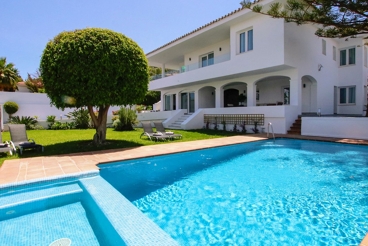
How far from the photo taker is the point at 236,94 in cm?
2448

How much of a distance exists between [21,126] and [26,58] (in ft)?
142

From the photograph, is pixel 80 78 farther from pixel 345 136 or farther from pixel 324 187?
pixel 345 136

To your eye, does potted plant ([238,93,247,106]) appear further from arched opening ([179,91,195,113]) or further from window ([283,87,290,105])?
arched opening ([179,91,195,113])

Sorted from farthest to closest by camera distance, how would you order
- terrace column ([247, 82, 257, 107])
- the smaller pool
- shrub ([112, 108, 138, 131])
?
shrub ([112, 108, 138, 131]), terrace column ([247, 82, 257, 107]), the smaller pool

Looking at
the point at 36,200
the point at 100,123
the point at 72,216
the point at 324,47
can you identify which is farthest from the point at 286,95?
the point at 36,200

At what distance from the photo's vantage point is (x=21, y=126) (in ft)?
33.9

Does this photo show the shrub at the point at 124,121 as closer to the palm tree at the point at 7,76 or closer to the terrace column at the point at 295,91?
the terrace column at the point at 295,91

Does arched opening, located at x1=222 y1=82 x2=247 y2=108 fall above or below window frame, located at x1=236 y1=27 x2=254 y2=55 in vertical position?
→ below

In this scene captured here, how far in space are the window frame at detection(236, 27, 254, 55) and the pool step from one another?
51.0 ft

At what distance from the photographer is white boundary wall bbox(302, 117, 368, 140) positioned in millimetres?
12921

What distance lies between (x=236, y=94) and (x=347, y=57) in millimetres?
11473

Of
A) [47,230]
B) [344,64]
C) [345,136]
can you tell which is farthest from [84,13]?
[344,64]

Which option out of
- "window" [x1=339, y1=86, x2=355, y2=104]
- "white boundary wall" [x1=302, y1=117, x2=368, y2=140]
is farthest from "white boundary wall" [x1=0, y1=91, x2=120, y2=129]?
"window" [x1=339, y1=86, x2=355, y2=104]

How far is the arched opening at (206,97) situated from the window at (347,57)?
13382mm
